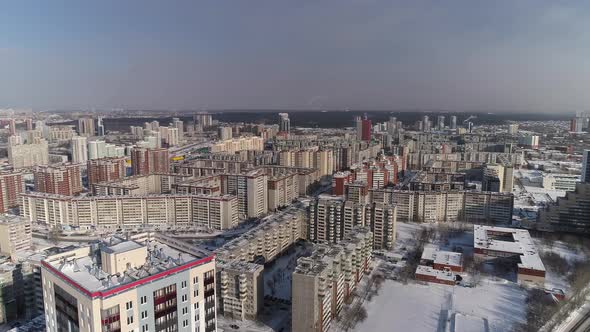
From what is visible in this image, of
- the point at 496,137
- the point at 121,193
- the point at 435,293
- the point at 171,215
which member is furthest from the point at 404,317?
the point at 496,137

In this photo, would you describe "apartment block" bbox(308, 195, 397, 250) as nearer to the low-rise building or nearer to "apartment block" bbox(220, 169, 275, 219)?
the low-rise building

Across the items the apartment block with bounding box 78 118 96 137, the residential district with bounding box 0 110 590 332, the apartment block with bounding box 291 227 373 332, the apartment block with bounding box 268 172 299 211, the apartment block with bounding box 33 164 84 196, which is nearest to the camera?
the residential district with bounding box 0 110 590 332

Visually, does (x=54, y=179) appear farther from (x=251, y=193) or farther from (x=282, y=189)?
(x=282, y=189)

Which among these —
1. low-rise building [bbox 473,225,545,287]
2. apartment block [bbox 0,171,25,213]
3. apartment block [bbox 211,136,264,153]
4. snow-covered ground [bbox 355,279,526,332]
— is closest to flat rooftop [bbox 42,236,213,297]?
snow-covered ground [bbox 355,279,526,332]

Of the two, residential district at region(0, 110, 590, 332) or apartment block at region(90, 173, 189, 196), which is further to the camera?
apartment block at region(90, 173, 189, 196)

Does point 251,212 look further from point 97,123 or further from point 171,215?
point 97,123

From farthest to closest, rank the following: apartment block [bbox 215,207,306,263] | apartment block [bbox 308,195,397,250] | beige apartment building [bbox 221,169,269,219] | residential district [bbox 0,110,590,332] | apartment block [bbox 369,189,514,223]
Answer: beige apartment building [bbox 221,169,269,219]
apartment block [bbox 369,189,514,223]
apartment block [bbox 308,195,397,250]
apartment block [bbox 215,207,306,263]
residential district [bbox 0,110,590,332]
